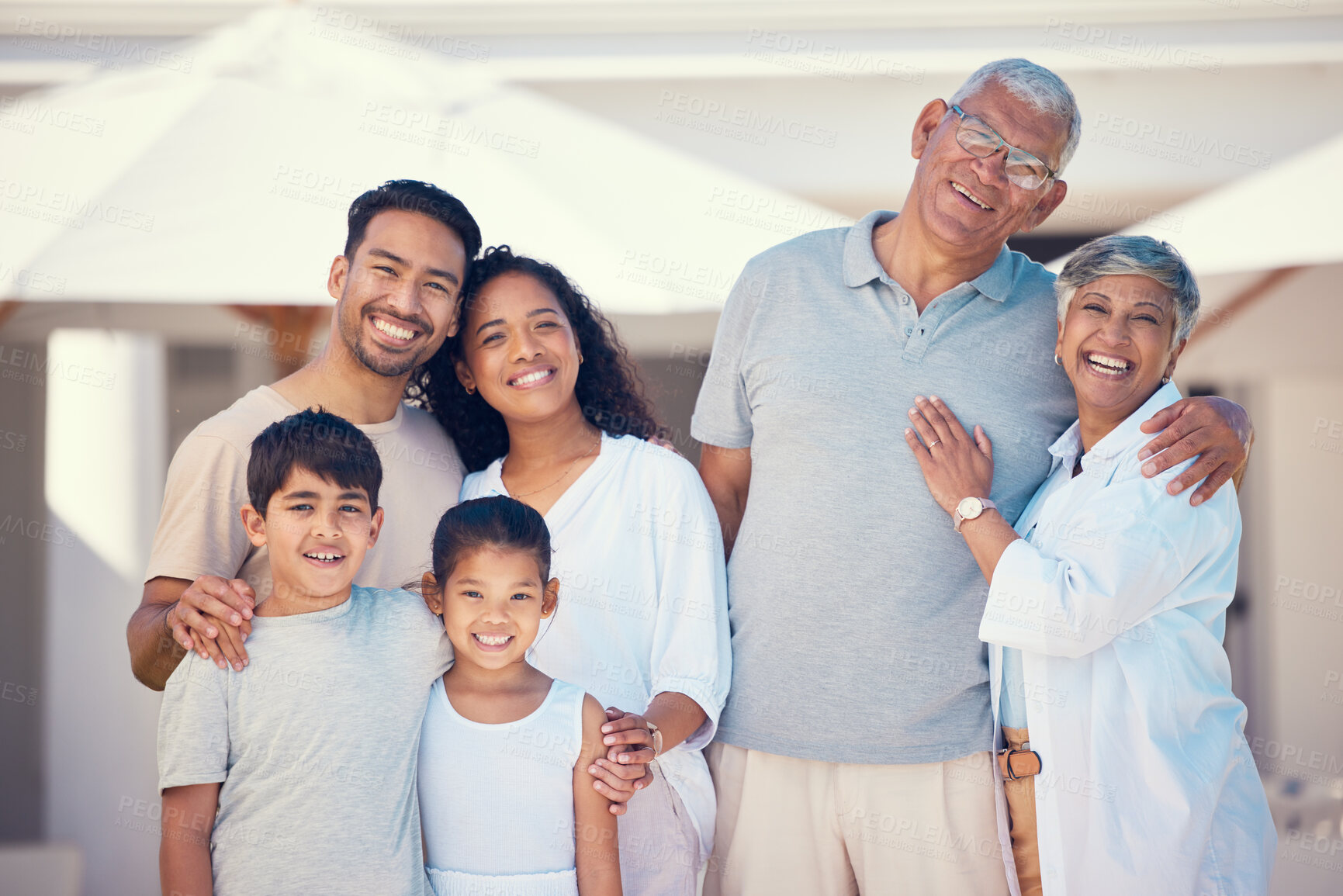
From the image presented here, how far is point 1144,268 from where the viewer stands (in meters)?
1.93

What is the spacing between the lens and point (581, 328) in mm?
2463

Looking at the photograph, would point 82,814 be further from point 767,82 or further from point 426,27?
point 767,82

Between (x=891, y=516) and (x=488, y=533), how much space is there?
0.81m

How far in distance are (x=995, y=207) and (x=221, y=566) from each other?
1724 millimetres

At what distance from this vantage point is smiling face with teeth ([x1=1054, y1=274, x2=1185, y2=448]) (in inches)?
76.4

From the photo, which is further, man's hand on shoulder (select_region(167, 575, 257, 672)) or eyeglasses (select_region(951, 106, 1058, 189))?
eyeglasses (select_region(951, 106, 1058, 189))

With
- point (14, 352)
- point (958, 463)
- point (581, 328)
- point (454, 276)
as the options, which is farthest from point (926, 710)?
point (14, 352)
